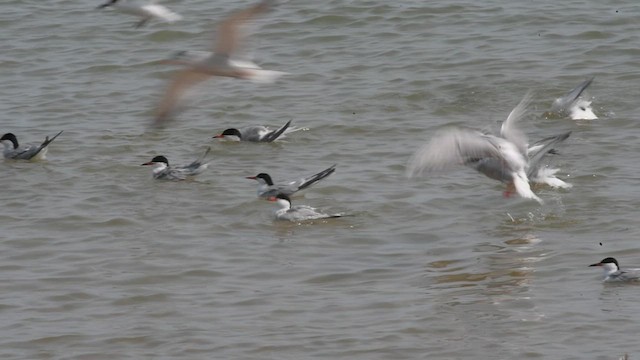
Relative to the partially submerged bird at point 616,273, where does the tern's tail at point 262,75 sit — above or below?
above

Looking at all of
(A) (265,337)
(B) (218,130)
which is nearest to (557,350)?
(A) (265,337)

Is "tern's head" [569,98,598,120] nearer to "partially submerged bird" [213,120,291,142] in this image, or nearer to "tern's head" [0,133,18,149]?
"partially submerged bird" [213,120,291,142]

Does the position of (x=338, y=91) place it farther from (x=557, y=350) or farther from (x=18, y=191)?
(x=557, y=350)

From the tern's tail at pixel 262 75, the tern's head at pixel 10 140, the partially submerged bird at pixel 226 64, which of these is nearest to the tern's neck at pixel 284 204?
the partially submerged bird at pixel 226 64

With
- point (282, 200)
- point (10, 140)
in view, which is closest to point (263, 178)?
point (282, 200)

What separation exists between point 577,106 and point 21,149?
5823 mm

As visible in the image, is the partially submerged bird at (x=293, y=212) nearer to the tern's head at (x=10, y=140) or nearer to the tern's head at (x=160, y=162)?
the tern's head at (x=160, y=162)

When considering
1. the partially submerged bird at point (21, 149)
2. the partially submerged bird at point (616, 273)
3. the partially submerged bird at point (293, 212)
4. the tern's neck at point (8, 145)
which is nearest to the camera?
the partially submerged bird at point (616, 273)

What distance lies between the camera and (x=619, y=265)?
10320 millimetres

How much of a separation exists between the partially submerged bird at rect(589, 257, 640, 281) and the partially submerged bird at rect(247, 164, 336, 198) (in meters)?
3.63

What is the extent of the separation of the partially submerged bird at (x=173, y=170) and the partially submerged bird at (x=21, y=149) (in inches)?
51.8

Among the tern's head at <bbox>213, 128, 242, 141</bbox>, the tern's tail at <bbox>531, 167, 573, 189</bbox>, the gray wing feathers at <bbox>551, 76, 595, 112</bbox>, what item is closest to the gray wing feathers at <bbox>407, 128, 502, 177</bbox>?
the tern's tail at <bbox>531, 167, 573, 189</bbox>

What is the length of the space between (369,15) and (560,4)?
107 inches

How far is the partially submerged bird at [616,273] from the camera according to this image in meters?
9.67
